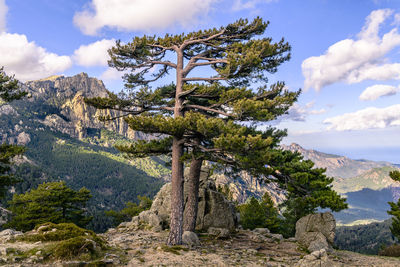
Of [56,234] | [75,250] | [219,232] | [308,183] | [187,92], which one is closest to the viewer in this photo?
[75,250]

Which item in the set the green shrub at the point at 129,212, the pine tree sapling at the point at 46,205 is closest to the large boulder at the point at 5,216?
the pine tree sapling at the point at 46,205

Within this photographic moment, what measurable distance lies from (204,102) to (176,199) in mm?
7626

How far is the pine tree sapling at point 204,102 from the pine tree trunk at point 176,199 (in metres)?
0.05

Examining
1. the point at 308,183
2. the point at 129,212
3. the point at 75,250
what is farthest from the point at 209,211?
the point at 129,212

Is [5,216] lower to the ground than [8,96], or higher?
lower

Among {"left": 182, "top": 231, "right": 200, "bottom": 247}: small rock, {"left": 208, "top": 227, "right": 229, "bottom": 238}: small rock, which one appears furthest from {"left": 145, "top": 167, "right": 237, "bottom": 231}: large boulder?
{"left": 182, "top": 231, "right": 200, "bottom": 247}: small rock

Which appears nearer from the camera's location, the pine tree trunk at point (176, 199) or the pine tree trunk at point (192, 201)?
the pine tree trunk at point (176, 199)

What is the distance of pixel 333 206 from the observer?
12117 mm

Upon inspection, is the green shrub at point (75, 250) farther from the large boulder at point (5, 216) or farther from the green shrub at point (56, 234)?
the large boulder at point (5, 216)

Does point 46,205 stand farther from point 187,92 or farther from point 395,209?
point 395,209

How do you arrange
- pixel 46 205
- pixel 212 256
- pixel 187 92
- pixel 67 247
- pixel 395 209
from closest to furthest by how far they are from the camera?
pixel 67 247
pixel 212 256
pixel 187 92
pixel 395 209
pixel 46 205

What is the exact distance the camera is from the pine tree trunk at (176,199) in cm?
1359

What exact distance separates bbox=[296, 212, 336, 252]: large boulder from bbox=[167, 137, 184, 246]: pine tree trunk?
319 inches

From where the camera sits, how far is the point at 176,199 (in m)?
14.0
